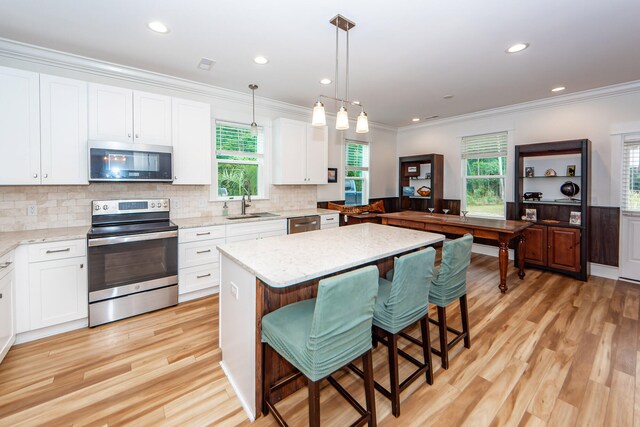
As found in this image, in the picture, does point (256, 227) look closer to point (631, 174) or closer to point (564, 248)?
point (564, 248)

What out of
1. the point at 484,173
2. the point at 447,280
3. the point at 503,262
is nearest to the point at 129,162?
the point at 447,280

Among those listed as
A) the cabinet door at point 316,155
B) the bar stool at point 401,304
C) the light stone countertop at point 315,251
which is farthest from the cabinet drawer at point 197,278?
the bar stool at point 401,304

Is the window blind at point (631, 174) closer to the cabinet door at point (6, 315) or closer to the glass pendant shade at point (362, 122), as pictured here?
the glass pendant shade at point (362, 122)

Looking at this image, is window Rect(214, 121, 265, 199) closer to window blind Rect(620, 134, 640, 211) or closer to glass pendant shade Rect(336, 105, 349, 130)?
glass pendant shade Rect(336, 105, 349, 130)

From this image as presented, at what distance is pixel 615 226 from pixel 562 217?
59cm

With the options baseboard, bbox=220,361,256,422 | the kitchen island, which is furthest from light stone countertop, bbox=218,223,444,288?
baseboard, bbox=220,361,256,422

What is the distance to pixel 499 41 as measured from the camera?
8.92ft

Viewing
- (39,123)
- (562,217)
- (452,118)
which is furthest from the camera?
(452,118)

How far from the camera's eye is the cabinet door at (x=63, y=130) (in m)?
2.73

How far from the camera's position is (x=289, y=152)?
456 centimetres

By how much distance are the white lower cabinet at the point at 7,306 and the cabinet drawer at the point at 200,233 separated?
1302 millimetres

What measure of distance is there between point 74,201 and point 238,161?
2008mm

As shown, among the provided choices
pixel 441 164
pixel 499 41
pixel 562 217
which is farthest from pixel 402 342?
pixel 441 164

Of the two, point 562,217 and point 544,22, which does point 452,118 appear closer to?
point 562,217
